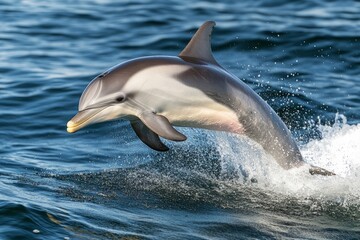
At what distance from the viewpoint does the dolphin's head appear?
27.1 feet

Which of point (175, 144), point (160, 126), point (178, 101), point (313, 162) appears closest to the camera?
point (160, 126)

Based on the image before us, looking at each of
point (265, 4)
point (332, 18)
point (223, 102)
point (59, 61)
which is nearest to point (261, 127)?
point (223, 102)

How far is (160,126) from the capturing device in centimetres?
834

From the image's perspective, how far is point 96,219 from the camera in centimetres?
825

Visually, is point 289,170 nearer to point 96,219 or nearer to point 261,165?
point 261,165

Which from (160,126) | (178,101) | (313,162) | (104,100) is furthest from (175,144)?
(104,100)

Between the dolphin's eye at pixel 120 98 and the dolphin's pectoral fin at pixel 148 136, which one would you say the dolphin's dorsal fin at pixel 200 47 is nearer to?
the dolphin's pectoral fin at pixel 148 136

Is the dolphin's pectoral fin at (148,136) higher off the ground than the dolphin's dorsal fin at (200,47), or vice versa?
the dolphin's dorsal fin at (200,47)

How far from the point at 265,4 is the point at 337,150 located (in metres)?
9.14

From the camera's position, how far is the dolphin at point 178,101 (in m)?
8.31

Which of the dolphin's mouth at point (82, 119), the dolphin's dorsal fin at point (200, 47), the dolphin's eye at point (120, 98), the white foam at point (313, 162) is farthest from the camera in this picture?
the white foam at point (313, 162)

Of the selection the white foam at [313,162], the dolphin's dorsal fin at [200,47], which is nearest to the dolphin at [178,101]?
the dolphin's dorsal fin at [200,47]

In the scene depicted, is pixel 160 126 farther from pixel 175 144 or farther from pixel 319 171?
pixel 175 144

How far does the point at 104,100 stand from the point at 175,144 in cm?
342
